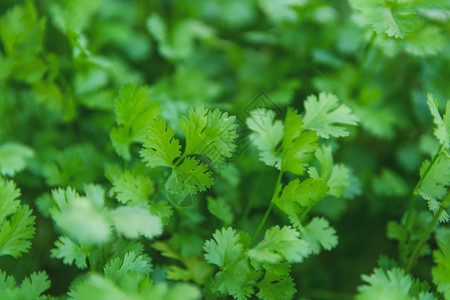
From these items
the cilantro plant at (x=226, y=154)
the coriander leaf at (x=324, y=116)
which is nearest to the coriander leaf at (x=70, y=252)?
the cilantro plant at (x=226, y=154)

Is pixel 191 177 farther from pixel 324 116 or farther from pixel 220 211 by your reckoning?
pixel 324 116

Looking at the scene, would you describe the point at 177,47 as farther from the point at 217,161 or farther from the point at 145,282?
the point at 145,282

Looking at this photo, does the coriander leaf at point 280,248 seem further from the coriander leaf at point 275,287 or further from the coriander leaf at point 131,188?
the coriander leaf at point 131,188

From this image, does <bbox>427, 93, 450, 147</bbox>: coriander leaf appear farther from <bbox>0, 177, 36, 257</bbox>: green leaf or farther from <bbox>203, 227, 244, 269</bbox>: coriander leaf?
<bbox>0, 177, 36, 257</bbox>: green leaf

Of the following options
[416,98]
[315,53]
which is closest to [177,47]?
[315,53]

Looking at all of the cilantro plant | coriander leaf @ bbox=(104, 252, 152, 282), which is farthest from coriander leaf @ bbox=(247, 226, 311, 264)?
coriander leaf @ bbox=(104, 252, 152, 282)

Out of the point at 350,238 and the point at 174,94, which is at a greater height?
the point at 174,94

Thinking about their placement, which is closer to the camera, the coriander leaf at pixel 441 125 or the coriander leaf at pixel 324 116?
the coriander leaf at pixel 441 125
